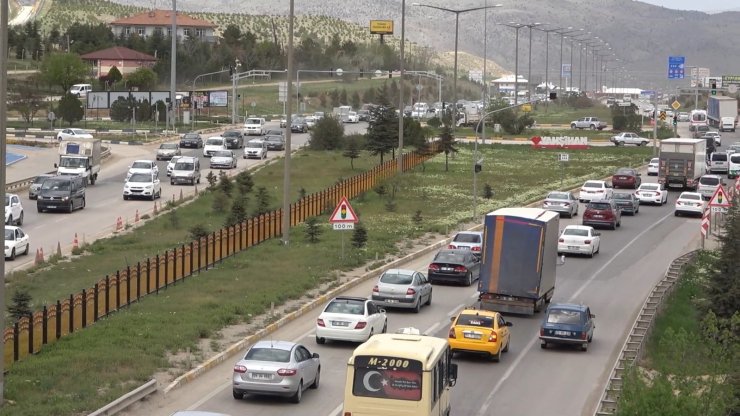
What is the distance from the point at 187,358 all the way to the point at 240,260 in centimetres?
1561

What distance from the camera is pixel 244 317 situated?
3412 cm

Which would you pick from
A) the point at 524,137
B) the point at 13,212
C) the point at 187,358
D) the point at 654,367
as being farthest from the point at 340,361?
the point at 524,137

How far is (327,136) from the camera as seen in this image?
97500mm

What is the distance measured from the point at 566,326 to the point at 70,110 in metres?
89.5

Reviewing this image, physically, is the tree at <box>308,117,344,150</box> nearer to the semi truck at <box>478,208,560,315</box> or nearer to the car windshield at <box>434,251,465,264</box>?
the car windshield at <box>434,251,465,264</box>

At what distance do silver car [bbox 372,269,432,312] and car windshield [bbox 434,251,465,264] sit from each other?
5474 millimetres

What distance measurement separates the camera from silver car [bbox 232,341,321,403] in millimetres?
25047

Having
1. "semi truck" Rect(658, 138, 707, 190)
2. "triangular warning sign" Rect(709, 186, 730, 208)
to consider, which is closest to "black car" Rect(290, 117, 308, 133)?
"semi truck" Rect(658, 138, 707, 190)

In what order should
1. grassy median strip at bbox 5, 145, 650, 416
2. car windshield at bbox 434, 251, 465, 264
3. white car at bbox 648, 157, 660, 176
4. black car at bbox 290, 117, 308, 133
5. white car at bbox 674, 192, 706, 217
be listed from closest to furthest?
grassy median strip at bbox 5, 145, 650, 416
car windshield at bbox 434, 251, 465, 264
white car at bbox 674, 192, 706, 217
white car at bbox 648, 157, 660, 176
black car at bbox 290, 117, 308, 133

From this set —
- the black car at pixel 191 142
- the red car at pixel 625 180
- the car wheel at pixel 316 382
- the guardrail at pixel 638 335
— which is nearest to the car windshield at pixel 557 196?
the guardrail at pixel 638 335

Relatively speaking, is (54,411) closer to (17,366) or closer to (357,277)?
(17,366)

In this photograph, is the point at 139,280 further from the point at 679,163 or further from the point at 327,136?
the point at 327,136

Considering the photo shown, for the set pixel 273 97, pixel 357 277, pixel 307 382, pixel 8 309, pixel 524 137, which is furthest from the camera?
pixel 273 97

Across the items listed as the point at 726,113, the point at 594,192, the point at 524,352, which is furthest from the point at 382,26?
the point at 524,352
